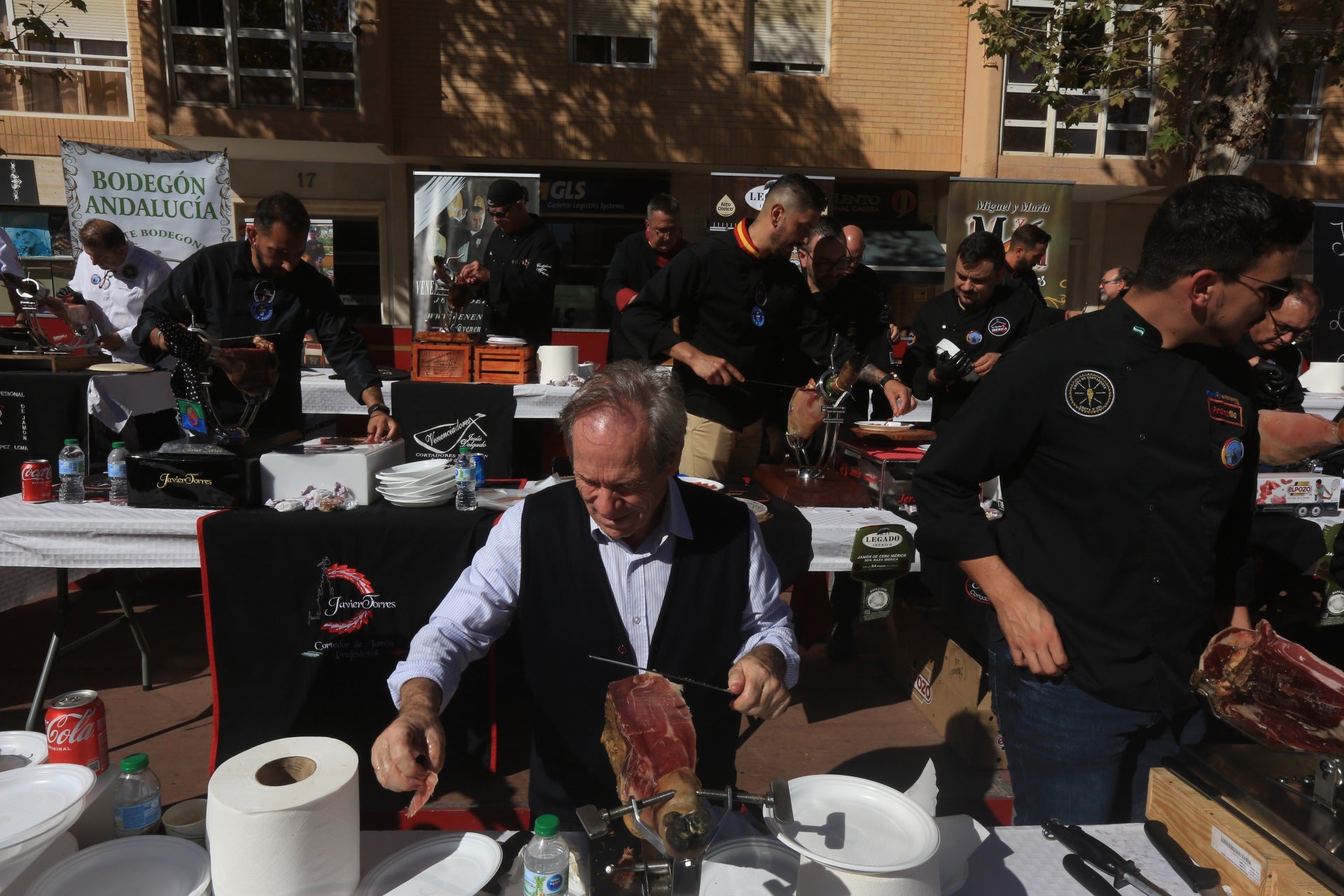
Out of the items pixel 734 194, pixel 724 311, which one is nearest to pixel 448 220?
pixel 734 194

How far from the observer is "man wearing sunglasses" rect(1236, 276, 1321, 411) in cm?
332

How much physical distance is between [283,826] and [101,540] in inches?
99.7

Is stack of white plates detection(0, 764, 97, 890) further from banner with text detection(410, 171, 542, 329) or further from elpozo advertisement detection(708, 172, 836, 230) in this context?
elpozo advertisement detection(708, 172, 836, 230)

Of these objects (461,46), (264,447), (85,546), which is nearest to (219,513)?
(264,447)

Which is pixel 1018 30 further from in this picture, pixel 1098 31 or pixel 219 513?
pixel 219 513

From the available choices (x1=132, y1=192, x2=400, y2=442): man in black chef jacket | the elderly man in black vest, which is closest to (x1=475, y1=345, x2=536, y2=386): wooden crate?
(x1=132, y1=192, x2=400, y2=442): man in black chef jacket

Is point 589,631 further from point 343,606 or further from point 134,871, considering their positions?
point 343,606

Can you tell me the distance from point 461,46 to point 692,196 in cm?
396

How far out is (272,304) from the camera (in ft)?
12.7

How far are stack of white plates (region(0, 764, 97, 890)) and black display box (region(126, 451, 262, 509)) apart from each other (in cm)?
187

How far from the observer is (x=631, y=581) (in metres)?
1.86

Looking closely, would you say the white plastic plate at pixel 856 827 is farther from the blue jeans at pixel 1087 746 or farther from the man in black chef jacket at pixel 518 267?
the man in black chef jacket at pixel 518 267

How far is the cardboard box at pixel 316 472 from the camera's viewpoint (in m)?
3.13

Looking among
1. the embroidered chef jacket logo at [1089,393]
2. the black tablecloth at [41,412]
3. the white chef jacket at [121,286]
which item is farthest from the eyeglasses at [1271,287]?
the white chef jacket at [121,286]
